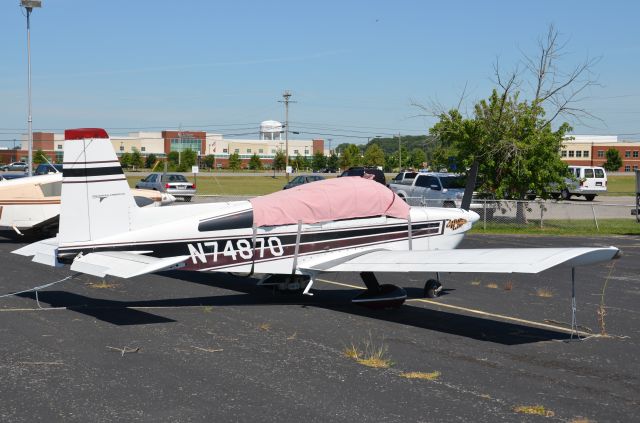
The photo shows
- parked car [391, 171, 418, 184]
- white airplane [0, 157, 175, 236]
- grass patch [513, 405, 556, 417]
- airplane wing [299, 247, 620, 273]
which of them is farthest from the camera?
parked car [391, 171, 418, 184]

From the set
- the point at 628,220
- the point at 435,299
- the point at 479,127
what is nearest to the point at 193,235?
the point at 435,299

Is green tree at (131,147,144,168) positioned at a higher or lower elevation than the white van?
higher

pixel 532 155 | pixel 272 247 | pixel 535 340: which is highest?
pixel 532 155

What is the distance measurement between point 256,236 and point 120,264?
2.30 metres

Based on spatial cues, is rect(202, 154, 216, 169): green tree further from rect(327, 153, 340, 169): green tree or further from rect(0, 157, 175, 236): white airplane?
rect(0, 157, 175, 236): white airplane

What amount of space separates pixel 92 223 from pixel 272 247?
2684 mm

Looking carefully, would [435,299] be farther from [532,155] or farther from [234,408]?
[532,155]

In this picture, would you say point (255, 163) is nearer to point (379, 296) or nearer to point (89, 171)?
point (379, 296)

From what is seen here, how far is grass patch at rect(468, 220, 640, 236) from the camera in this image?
27172 millimetres

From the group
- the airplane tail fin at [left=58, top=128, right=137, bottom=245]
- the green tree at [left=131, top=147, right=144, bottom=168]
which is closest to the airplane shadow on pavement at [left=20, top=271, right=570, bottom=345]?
the airplane tail fin at [left=58, top=128, right=137, bottom=245]

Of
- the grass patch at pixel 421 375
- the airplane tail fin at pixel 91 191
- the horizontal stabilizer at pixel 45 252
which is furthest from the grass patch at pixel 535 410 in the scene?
the horizontal stabilizer at pixel 45 252

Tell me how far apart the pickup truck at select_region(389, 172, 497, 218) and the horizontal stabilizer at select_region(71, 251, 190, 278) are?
20797mm

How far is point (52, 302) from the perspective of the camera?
12.2 metres

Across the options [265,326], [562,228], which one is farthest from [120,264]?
[562,228]
